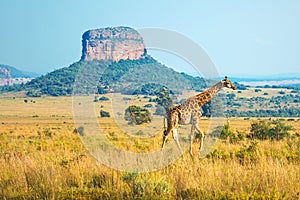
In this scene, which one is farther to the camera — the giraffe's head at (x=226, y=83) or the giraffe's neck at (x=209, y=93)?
the giraffe's neck at (x=209, y=93)

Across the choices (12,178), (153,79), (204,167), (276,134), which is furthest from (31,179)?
(153,79)

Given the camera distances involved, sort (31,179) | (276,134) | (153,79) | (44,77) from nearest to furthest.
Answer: (31,179) → (276,134) → (153,79) → (44,77)

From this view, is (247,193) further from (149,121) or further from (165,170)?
(149,121)

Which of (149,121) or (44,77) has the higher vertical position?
(44,77)

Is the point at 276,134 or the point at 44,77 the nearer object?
the point at 276,134

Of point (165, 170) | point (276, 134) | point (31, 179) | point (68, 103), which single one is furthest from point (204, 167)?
point (68, 103)

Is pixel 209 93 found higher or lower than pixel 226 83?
lower

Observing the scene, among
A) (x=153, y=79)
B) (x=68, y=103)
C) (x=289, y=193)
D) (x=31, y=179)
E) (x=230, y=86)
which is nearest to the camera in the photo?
(x=289, y=193)

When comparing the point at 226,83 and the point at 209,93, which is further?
the point at 209,93

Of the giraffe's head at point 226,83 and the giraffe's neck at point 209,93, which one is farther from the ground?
the giraffe's head at point 226,83

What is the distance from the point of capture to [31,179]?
27.7 feet

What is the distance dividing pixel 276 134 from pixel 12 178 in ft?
51.8

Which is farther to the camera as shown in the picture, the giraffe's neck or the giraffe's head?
the giraffe's neck

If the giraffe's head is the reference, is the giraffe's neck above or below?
below
